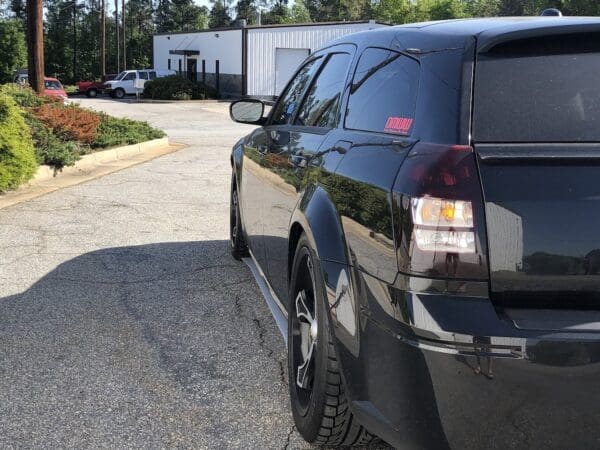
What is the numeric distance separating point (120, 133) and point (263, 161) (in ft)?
37.2

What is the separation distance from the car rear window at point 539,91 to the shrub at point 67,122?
11.1 metres

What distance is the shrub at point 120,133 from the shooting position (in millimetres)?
13820

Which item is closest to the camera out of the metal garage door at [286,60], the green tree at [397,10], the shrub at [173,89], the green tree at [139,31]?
the shrub at [173,89]

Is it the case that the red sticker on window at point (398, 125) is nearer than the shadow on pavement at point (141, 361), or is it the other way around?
the red sticker on window at point (398, 125)

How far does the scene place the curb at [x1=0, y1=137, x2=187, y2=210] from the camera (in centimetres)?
961

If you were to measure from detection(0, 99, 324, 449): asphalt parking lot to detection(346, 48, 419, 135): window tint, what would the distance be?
1.48 meters

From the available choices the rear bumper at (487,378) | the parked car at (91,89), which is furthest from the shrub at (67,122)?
the parked car at (91,89)

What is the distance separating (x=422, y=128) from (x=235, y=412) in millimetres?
1799

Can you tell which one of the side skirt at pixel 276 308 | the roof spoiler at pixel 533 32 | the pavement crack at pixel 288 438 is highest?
the roof spoiler at pixel 533 32

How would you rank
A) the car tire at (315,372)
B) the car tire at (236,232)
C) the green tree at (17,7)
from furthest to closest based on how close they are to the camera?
the green tree at (17,7) < the car tire at (236,232) < the car tire at (315,372)

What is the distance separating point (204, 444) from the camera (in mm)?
3135

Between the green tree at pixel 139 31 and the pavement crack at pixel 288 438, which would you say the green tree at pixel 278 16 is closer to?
the green tree at pixel 139 31

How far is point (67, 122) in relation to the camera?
1270cm

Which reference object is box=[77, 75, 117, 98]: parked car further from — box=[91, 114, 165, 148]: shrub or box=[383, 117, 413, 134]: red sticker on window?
box=[383, 117, 413, 134]: red sticker on window
